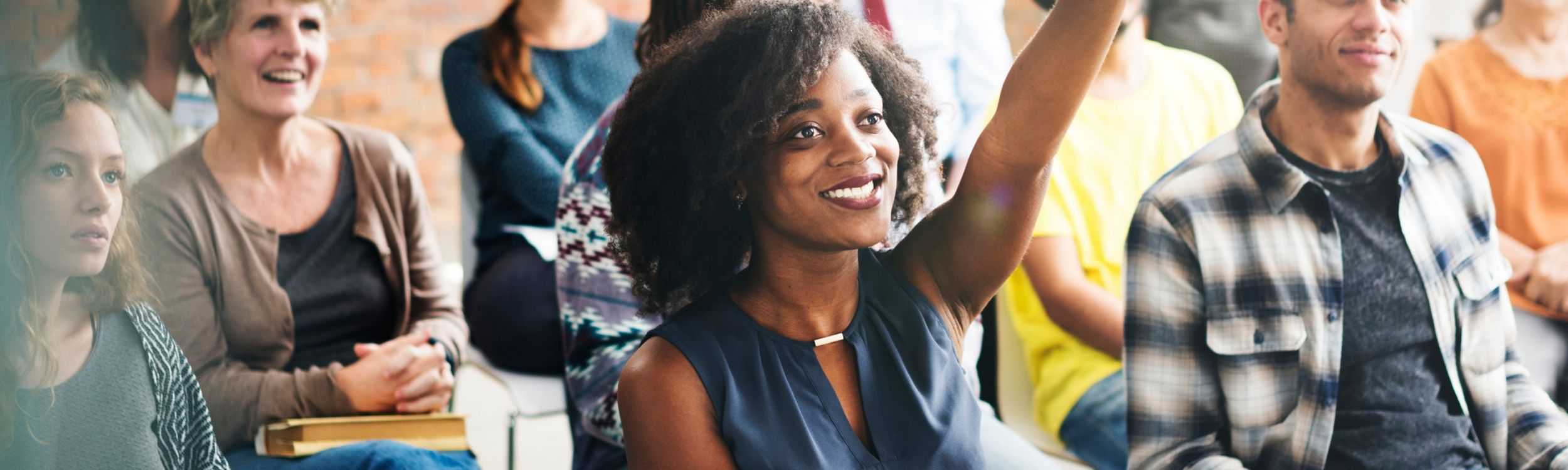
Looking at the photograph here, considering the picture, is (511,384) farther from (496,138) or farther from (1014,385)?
(1014,385)

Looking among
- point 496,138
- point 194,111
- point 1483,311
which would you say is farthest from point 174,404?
point 1483,311

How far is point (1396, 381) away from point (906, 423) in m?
1.04

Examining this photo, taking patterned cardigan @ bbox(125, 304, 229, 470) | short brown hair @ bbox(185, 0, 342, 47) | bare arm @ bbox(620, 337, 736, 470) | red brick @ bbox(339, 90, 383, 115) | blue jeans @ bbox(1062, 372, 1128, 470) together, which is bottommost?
blue jeans @ bbox(1062, 372, 1128, 470)

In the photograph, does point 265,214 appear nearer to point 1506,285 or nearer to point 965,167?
point 965,167

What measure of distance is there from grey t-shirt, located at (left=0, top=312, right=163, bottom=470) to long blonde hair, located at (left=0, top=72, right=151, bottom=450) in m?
0.02

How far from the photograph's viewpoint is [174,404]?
1.77 meters

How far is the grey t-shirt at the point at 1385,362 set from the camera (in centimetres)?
217

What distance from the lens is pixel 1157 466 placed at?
86.7 inches

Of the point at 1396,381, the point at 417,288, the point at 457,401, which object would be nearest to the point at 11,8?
the point at 417,288

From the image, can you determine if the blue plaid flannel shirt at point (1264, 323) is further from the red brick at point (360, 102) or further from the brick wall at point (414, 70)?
the red brick at point (360, 102)

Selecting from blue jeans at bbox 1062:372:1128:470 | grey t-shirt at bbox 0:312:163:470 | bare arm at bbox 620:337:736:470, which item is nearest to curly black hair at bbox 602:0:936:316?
bare arm at bbox 620:337:736:470

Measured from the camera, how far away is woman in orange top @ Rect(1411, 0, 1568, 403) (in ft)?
8.03

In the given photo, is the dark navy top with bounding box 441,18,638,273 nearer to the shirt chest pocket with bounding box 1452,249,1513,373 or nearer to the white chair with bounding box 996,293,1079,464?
the white chair with bounding box 996,293,1079,464

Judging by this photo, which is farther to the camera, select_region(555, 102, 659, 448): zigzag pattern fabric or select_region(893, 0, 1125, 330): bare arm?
select_region(555, 102, 659, 448): zigzag pattern fabric
